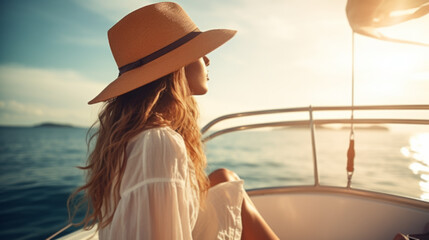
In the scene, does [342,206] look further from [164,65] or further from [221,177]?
[164,65]

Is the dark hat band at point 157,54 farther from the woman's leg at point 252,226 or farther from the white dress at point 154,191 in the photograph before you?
the woman's leg at point 252,226

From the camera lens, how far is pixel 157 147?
662 mm

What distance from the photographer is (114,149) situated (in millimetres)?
776

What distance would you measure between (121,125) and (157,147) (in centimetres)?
21

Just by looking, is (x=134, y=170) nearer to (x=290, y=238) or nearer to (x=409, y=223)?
(x=290, y=238)

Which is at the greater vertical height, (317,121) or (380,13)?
(380,13)

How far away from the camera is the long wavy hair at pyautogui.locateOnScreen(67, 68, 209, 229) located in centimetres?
78

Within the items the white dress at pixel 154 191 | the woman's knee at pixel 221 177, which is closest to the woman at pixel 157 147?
the white dress at pixel 154 191

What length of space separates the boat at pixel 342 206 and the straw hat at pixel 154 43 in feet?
2.75

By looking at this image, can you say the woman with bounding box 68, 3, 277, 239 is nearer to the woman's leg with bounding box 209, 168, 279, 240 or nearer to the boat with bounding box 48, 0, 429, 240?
the woman's leg with bounding box 209, 168, 279, 240

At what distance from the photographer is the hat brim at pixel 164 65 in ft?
2.72

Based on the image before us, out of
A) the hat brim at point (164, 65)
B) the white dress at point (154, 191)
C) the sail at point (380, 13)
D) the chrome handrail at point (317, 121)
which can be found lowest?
the white dress at point (154, 191)

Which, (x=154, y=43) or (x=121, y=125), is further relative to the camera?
(x=154, y=43)

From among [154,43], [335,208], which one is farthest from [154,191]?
[335,208]
